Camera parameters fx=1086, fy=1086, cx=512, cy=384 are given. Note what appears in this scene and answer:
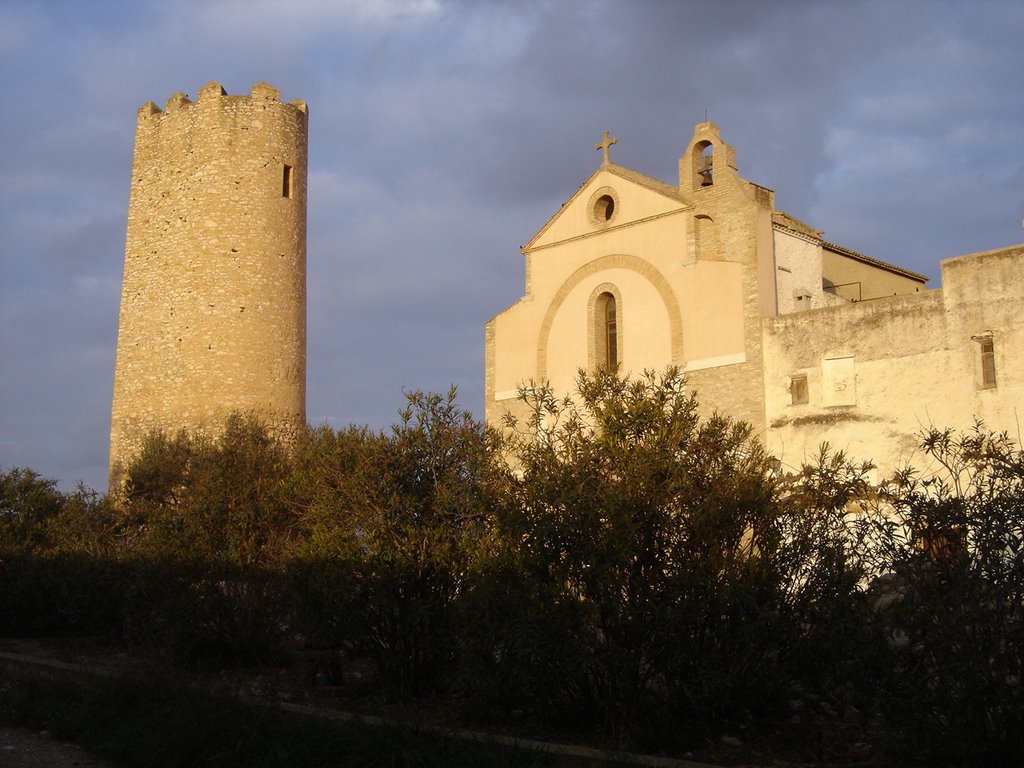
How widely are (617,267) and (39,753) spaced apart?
15.2 metres

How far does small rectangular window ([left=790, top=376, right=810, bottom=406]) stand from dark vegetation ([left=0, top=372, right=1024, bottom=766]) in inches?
361

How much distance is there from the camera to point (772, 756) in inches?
321

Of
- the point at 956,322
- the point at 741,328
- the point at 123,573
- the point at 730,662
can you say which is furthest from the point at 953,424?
the point at 123,573

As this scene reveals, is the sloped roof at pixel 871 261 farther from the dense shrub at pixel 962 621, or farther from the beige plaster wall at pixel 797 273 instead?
the dense shrub at pixel 962 621

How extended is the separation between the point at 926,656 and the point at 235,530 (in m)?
8.55

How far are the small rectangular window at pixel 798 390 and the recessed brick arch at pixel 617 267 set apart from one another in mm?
2236

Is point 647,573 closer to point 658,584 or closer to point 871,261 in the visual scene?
point 658,584

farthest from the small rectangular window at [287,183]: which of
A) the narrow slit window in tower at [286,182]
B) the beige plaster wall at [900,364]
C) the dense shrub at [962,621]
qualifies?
the dense shrub at [962,621]

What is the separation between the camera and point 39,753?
902 cm

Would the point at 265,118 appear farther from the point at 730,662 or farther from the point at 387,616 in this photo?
the point at 730,662

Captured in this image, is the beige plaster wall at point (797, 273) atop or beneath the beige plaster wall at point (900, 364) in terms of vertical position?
atop

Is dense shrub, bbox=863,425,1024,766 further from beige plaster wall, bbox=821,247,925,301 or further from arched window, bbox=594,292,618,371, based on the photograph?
beige plaster wall, bbox=821,247,925,301

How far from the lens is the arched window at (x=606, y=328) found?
21875mm

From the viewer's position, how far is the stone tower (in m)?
21.9
